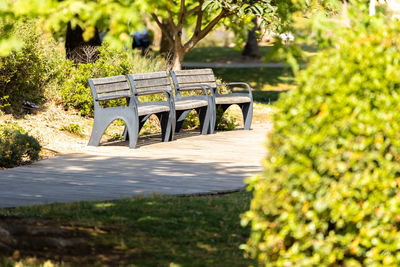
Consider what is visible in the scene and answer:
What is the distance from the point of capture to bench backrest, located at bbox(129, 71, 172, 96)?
11.2 m

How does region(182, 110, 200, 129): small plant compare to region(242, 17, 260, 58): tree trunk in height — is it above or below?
below

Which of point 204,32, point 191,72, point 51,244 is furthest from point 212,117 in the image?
point 51,244

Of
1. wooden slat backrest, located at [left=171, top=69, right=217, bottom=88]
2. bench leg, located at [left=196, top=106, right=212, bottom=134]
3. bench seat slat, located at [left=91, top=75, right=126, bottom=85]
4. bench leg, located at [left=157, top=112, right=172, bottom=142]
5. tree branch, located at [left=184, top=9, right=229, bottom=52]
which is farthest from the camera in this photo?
tree branch, located at [left=184, top=9, right=229, bottom=52]

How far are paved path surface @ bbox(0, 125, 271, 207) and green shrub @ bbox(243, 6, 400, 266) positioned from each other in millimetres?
3224

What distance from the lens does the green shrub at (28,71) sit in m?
12.0

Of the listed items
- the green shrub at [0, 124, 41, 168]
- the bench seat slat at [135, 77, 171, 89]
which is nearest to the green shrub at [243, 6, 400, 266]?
the green shrub at [0, 124, 41, 168]

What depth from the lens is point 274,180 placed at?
12.5ft

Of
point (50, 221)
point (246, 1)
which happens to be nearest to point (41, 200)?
point (50, 221)

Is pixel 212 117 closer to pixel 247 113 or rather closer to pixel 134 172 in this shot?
pixel 247 113

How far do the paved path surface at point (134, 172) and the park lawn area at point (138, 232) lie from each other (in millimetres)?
537

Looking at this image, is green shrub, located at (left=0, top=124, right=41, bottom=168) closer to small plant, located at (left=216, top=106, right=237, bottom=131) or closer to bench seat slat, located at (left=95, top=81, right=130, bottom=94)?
bench seat slat, located at (left=95, top=81, right=130, bottom=94)

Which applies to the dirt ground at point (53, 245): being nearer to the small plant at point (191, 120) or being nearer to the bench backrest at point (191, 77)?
the bench backrest at point (191, 77)

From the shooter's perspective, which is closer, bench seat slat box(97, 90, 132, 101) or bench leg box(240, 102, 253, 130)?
bench seat slat box(97, 90, 132, 101)

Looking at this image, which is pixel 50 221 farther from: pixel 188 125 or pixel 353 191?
pixel 188 125
